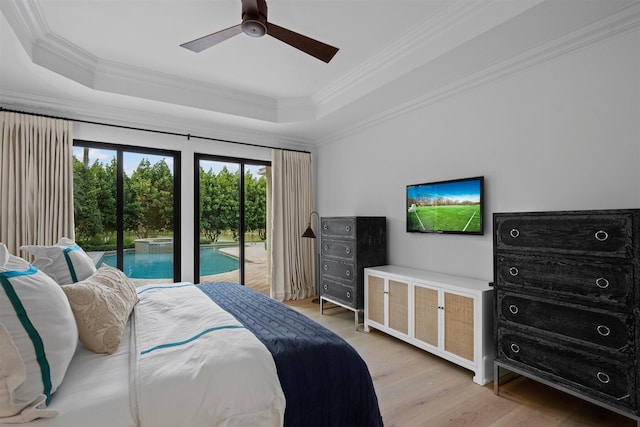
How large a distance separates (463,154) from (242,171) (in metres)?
3.07

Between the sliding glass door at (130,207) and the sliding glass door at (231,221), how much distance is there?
358 millimetres

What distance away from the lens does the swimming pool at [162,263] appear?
4.09 m

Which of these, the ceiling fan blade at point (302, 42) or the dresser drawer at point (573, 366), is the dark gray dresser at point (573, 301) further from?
the ceiling fan blade at point (302, 42)

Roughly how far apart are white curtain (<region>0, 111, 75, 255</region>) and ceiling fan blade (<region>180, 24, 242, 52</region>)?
7.39 feet

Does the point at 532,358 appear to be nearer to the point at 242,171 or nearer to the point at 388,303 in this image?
the point at 388,303

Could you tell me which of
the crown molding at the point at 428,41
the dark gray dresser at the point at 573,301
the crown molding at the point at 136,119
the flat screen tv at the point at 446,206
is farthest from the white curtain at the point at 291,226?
the dark gray dresser at the point at 573,301

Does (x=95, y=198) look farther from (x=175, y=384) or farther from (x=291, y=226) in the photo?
(x=175, y=384)

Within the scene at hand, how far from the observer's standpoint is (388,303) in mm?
3346

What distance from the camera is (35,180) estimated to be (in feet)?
11.0

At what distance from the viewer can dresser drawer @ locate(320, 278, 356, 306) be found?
12.4 feet

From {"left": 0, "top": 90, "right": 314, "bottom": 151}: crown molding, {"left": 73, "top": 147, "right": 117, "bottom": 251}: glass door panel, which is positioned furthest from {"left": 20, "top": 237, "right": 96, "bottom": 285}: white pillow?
{"left": 0, "top": 90, "right": 314, "bottom": 151}: crown molding

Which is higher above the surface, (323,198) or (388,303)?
(323,198)

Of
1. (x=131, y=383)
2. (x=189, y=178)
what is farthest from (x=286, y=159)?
(x=131, y=383)

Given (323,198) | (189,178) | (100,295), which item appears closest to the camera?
(100,295)
